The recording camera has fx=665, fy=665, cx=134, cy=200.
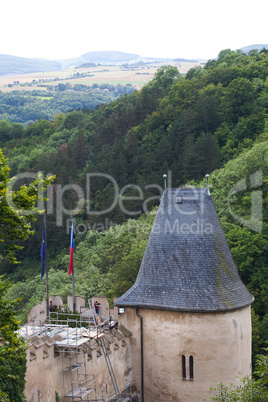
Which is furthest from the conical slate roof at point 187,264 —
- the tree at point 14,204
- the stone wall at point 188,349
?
the tree at point 14,204

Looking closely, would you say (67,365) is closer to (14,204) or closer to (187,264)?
(187,264)

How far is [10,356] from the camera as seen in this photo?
16438mm

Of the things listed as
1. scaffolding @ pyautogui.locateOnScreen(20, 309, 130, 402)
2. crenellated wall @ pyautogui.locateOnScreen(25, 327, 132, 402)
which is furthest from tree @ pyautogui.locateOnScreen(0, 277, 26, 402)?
scaffolding @ pyautogui.locateOnScreen(20, 309, 130, 402)

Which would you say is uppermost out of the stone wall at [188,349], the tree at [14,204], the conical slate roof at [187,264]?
the tree at [14,204]

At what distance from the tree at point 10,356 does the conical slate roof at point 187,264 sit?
762 centimetres

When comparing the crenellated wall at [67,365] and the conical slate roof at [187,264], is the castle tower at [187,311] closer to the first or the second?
the conical slate roof at [187,264]

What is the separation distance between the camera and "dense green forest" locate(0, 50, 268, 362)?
1802 inches

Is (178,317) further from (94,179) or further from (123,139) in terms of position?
(123,139)

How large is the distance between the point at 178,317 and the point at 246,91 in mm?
56503

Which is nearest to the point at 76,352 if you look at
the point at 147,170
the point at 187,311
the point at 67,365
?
the point at 67,365

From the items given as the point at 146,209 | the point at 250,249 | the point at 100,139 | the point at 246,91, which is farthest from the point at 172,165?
the point at 250,249

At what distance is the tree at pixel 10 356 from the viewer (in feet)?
Result: 48.9

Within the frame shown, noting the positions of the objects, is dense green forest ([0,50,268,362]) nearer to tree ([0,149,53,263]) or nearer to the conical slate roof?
the conical slate roof

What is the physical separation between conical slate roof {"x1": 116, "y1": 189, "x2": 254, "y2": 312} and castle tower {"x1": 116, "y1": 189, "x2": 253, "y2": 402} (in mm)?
37
